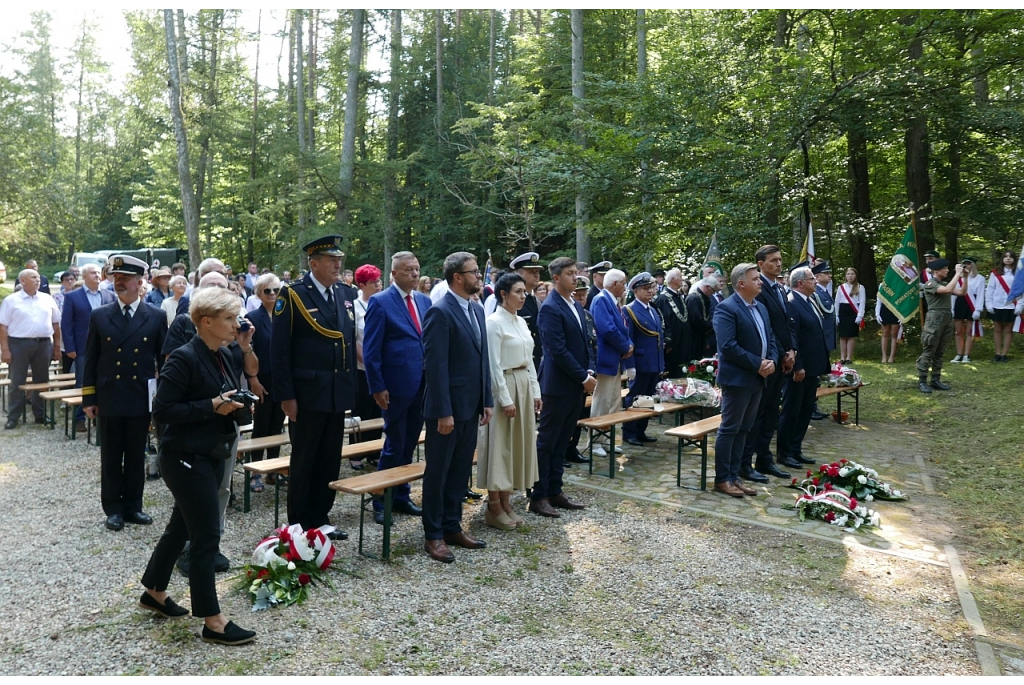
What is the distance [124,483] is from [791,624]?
4892mm

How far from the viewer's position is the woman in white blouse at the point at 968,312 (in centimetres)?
1501

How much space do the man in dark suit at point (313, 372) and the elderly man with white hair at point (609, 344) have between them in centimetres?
358

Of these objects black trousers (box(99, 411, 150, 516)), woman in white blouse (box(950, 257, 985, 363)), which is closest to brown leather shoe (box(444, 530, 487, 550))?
black trousers (box(99, 411, 150, 516))

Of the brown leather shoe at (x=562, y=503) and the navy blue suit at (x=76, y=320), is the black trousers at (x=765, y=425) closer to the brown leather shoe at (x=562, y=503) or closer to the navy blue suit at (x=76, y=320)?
the brown leather shoe at (x=562, y=503)

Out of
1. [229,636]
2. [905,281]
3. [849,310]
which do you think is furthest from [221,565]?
[849,310]

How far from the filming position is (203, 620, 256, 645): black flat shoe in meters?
3.85

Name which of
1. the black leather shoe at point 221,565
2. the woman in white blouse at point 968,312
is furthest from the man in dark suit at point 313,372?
the woman in white blouse at point 968,312

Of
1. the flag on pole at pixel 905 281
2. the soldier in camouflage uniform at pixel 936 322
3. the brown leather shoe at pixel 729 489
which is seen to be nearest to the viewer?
the brown leather shoe at pixel 729 489

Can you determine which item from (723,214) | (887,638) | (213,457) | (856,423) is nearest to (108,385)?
(213,457)

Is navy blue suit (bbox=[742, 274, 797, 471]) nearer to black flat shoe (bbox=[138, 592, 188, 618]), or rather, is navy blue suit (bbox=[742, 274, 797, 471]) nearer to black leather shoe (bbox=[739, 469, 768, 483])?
black leather shoe (bbox=[739, 469, 768, 483])
